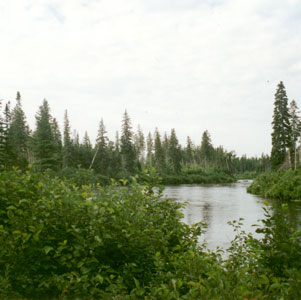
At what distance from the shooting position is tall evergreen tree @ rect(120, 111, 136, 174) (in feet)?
241

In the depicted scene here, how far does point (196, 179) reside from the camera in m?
79.0

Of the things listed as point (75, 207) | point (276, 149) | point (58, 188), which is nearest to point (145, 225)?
point (75, 207)

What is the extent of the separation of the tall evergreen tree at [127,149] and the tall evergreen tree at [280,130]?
110 ft

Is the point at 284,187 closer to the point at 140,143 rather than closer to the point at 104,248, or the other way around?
the point at 104,248

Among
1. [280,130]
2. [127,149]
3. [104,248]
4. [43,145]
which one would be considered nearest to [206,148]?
[127,149]

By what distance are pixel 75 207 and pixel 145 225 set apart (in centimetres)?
123

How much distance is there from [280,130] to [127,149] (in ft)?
117

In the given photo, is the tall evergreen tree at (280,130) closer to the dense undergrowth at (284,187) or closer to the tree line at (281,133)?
the tree line at (281,133)

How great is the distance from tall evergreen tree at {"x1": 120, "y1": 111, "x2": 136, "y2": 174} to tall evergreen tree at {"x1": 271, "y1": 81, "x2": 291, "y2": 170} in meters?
33.6

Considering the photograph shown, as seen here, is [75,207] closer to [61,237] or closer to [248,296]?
[61,237]

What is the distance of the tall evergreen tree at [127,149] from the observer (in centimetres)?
7337

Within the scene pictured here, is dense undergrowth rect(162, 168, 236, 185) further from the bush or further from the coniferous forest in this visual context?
the bush

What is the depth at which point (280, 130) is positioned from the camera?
51.0m

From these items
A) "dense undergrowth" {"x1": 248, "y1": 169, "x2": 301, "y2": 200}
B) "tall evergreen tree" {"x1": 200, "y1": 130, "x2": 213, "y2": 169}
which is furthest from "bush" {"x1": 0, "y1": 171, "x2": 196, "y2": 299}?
"tall evergreen tree" {"x1": 200, "y1": 130, "x2": 213, "y2": 169}
